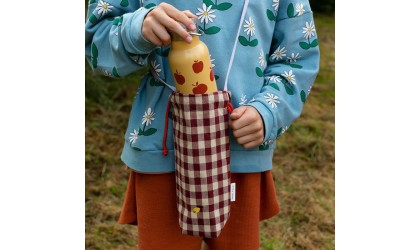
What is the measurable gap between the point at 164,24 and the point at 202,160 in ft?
0.98

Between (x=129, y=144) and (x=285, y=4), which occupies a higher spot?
(x=285, y=4)

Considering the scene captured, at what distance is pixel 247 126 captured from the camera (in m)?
1.18

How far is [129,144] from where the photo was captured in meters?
1.28

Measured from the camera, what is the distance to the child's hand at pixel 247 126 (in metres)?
1.17

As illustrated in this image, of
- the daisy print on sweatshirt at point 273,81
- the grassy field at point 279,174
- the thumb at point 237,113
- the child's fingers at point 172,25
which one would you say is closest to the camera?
the child's fingers at point 172,25

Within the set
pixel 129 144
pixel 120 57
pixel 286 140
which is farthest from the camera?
pixel 286 140

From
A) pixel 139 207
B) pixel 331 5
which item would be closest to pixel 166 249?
pixel 139 207

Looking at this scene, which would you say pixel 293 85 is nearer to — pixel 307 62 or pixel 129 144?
pixel 307 62

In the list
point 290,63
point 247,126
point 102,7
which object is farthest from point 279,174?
point 102,7

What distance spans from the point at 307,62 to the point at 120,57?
46 cm

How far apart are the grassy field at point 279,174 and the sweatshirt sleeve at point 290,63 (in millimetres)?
1090

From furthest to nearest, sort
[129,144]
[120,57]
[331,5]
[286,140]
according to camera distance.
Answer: [331,5] → [286,140] → [129,144] → [120,57]

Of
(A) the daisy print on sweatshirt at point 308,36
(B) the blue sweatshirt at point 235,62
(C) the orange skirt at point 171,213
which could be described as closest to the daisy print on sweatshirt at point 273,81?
(B) the blue sweatshirt at point 235,62

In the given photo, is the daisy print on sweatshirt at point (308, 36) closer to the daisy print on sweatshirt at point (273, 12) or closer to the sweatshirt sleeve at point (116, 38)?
the daisy print on sweatshirt at point (273, 12)
